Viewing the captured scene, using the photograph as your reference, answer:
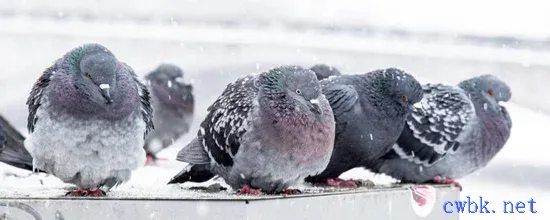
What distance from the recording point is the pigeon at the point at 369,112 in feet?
19.3

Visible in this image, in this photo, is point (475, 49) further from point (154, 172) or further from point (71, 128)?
point (71, 128)

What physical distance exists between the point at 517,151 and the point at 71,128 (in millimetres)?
9774

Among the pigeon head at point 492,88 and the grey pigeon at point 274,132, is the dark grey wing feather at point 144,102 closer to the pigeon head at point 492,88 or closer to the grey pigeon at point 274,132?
the grey pigeon at point 274,132

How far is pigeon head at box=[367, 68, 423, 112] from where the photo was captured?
5.89m

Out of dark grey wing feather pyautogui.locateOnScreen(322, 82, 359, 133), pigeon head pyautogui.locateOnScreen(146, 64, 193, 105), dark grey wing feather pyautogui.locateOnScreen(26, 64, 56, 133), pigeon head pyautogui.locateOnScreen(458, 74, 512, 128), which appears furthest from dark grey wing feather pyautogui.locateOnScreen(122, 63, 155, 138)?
pigeon head pyautogui.locateOnScreen(146, 64, 193, 105)

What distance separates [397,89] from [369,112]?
8.6 inches

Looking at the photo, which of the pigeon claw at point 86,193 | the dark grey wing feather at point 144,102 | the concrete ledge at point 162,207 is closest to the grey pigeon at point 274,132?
the concrete ledge at point 162,207

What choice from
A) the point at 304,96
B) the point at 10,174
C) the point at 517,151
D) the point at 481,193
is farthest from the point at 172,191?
the point at 517,151

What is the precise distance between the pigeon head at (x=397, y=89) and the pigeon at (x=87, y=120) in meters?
1.62

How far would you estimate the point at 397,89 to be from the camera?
5887mm

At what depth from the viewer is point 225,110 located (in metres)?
5.18

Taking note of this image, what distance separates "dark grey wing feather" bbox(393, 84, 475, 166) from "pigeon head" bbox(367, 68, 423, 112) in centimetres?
62

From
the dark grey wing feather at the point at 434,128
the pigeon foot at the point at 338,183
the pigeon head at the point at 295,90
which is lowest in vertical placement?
the pigeon foot at the point at 338,183

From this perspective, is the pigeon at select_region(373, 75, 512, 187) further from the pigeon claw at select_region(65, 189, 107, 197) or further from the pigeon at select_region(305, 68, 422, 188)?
the pigeon claw at select_region(65, 189, 107, 197)
